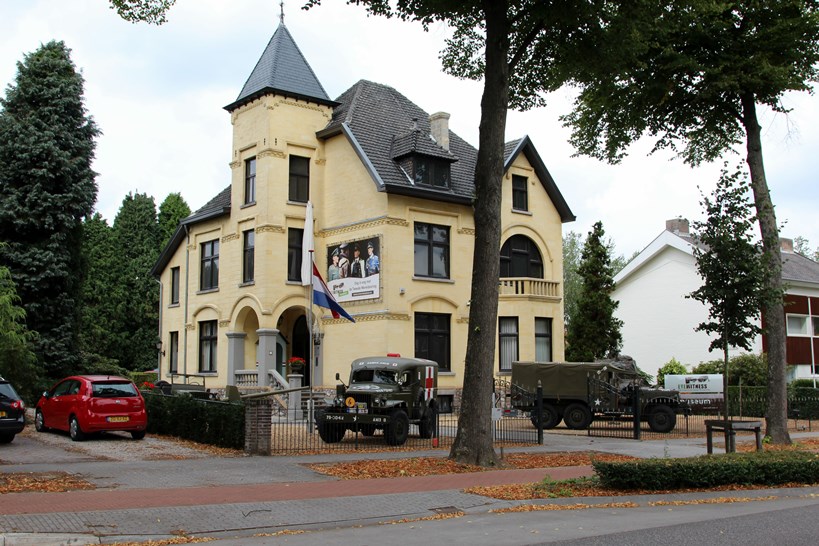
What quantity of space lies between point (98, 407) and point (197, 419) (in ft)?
7.56

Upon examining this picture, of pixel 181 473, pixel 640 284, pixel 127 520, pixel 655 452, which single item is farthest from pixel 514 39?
pixel 640 284

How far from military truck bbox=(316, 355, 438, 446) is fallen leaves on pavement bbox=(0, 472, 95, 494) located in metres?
6.84

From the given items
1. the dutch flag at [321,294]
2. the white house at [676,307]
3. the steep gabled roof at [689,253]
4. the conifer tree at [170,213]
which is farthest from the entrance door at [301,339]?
the conifer tree at [170,213]

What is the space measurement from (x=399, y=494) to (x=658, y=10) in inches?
460

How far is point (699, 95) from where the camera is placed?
22375mm

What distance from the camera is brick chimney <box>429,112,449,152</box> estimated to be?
1307 inches

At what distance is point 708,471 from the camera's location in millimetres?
13234

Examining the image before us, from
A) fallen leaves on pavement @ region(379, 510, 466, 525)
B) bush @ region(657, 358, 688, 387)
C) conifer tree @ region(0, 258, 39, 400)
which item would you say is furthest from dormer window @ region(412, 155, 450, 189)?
fallen leaves on pavement @ region(379, 510, 466, 525)

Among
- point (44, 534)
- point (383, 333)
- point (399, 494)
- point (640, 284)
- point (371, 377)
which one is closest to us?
point (44, 534)

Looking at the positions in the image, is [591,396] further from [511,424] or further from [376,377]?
[376,377]

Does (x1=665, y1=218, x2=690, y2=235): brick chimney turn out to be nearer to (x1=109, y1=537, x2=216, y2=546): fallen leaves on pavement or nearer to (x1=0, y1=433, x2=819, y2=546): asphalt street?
(x1=0, y1=433, x2=819, y2=546): asphalt street

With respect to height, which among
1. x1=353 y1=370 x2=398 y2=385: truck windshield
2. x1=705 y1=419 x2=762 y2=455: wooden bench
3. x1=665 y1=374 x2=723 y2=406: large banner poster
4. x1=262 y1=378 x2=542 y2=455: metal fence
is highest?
x1=353 y1=370 x2=398 y2=385: truck windshield

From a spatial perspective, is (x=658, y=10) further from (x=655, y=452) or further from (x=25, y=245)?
(x=25, y=245)

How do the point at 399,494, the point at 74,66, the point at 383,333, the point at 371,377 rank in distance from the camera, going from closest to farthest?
1. the point at 399,494
2. the point at 371,377
3. the point at 383,333
4. the point at 74,66
